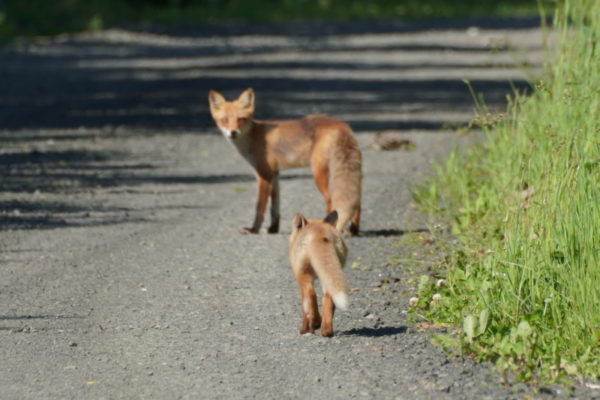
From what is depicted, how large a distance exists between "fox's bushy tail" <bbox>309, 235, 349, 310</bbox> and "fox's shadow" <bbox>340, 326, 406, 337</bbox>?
1.31 feet

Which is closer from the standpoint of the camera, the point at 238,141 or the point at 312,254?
the point at 312,254

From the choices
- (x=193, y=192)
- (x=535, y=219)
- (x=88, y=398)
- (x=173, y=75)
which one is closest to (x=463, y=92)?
(x=173, y=75)

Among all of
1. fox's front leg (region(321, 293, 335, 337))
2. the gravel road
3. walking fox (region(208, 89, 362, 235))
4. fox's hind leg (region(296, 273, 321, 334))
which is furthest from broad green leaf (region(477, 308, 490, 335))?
walking fox (region(208, 89, 362, 235))

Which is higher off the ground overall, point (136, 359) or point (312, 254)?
point (312, 254)

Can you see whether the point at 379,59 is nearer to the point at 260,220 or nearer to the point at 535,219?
the point at 260,220

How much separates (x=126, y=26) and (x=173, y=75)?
9394 millimetres

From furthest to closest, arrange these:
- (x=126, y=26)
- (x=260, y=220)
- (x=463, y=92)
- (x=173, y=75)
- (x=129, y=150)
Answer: (x=126, y=26) → (x=173, y=75) → (x=463, y=92) → (x=129, y=150) → (x=260, y=220)

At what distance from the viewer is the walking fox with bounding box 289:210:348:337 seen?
575 centimetres

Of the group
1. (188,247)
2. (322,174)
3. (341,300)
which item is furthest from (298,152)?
(341,300)

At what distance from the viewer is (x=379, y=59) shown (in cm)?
2434

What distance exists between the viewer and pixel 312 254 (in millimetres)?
5871

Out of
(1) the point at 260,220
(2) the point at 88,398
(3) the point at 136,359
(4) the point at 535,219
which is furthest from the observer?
(1) the point at 260,220

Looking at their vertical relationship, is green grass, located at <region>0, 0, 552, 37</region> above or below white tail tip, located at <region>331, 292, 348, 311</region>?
below

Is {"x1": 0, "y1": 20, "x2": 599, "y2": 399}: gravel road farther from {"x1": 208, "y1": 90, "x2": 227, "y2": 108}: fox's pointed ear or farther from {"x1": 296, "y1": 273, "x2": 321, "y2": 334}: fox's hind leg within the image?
{"x1": 208, "y1": 90, "x2": 227, "y2": 108}: fox's pointed ear
